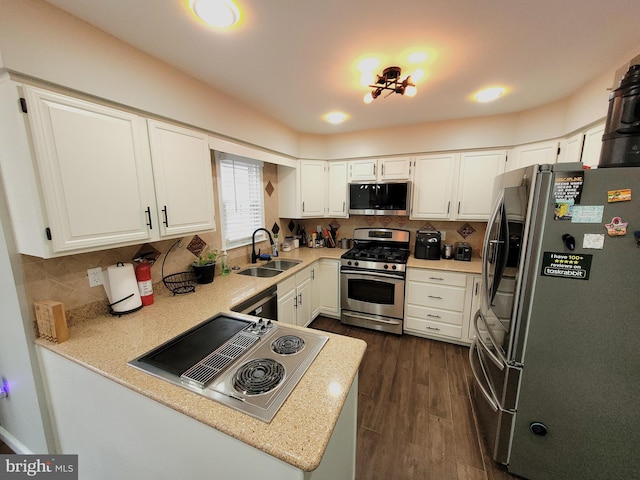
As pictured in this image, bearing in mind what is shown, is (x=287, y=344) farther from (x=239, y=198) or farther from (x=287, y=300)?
(x=239, y=198)

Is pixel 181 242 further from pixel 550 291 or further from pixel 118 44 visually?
pixel 550 291

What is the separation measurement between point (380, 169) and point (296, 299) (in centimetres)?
195

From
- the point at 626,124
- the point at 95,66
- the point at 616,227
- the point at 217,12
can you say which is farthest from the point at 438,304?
the point at 95,66

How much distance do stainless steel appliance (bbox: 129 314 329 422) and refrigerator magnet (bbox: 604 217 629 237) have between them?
56.5 inches

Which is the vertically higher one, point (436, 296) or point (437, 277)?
point (437, 277)

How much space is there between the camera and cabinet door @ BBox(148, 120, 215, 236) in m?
1.53

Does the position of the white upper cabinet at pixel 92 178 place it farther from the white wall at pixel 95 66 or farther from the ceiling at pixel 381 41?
the ceiling at pixel 381 41

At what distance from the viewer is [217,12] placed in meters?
1.14

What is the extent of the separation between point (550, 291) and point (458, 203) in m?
1.79

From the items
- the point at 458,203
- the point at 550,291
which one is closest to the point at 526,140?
the point at 458,203

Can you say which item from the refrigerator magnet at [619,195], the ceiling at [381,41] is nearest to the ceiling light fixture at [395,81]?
the ceiling at [381,41]

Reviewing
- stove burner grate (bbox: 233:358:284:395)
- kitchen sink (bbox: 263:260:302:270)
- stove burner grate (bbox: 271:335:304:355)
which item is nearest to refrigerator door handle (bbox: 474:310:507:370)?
stove burner grate (bbox: 271:335:304:355)

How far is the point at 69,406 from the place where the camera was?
1.25m

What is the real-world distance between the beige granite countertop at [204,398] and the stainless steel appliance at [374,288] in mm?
1469
